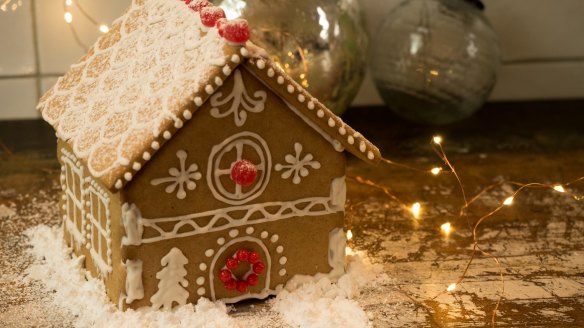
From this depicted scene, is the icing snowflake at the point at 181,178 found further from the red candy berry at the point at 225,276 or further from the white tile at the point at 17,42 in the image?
the white tile at the point at 17,42

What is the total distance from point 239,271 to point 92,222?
202 mm

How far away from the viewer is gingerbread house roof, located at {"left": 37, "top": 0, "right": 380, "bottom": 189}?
3.04 ft

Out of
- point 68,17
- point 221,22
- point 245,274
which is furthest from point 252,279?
point 68,17

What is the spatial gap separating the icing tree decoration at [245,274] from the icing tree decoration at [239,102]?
0.17 metres

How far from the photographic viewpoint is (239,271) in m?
1.04

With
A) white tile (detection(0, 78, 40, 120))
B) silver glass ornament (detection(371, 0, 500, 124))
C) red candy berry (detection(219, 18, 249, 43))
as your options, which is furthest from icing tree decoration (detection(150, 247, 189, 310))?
white tile (detection(0, 78, 40, 120))

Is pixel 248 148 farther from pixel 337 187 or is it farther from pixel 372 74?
pixel 372 74

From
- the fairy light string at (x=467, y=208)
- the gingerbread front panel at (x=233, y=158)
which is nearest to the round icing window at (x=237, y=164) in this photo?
the gingerbread front panel at (x=233, y=158)

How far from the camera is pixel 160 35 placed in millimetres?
1044

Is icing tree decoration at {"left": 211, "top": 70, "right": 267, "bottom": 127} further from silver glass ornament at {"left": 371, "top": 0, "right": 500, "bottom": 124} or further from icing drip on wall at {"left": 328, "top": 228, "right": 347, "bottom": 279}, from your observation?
silver glass ornament at {"left": 371, "top": 0, "right": 500, "bottom": 124}

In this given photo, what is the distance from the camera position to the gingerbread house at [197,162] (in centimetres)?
94

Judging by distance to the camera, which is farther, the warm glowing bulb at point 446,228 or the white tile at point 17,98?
the white tile at point 17,98

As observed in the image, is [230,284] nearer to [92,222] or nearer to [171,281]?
[171,281]

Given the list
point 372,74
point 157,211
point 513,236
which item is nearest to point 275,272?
point 157,211
